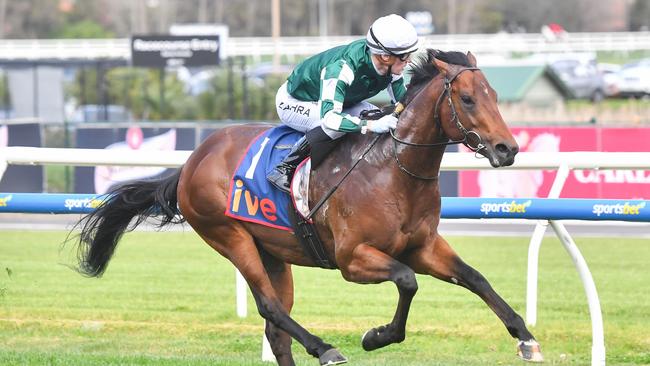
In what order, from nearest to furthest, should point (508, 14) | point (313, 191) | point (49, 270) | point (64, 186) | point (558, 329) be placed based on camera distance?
1. point (313, 191)
2. point (558, 329)
3. point (49, 270)
4. point (64, 186)
5. point (508, 14)

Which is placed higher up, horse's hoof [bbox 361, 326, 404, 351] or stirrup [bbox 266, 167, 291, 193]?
stirrup [bbox 266, 167, 291, 193]

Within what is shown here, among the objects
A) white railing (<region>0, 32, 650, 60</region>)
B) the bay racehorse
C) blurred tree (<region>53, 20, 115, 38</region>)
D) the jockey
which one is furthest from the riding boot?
blurred tree (<region>53, 20, 115, 38</region>)

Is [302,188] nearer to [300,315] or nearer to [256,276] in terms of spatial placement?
[256,276]

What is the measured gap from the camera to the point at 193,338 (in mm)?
7398

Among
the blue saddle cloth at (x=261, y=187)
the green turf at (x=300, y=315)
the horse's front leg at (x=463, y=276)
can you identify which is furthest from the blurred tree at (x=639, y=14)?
the horse's front leg at (x=463, y=276)

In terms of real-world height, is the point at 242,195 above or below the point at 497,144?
below

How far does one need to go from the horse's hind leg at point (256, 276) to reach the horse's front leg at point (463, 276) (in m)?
0.62

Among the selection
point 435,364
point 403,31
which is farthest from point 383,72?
point 435,364

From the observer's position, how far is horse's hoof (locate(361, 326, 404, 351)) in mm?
5391

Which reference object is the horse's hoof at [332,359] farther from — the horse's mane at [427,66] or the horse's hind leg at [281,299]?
the horse's mane at [427,66]

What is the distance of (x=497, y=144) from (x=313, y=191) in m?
1.13

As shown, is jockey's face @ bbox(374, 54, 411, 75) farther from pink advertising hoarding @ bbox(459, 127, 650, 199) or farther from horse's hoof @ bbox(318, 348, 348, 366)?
pink advertising hoarding @ bbox(459, 127, 650, 199)

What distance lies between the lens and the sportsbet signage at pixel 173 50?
2403 cm

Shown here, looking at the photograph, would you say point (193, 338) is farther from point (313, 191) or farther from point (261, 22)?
point (261, 22)
